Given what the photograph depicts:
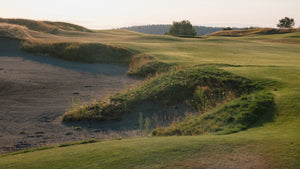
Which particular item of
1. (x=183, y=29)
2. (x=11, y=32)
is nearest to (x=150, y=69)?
(x=11, y=32)

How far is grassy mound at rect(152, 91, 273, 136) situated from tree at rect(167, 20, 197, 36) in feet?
253

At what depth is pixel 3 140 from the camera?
8836 mm

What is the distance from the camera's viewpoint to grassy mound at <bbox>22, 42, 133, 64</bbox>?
2250cm

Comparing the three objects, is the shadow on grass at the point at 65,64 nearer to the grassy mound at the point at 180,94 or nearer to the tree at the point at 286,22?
the grassy mound at the point at 180,94

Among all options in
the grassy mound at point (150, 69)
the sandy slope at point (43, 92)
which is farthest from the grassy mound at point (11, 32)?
the grassy mound at point (150, 69)

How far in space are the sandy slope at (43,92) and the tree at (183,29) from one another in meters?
65.8

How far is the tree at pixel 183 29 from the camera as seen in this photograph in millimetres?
85000

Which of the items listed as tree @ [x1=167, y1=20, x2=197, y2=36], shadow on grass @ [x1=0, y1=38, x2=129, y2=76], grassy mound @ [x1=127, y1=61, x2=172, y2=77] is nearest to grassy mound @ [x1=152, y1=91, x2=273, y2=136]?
grassy mound @ [x1=127, y1=61, x2=172, y2=77]

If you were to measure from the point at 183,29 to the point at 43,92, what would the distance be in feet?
245

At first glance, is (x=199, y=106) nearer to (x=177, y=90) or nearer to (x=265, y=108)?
(x=177, y=90)

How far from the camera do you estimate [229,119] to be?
853 cm

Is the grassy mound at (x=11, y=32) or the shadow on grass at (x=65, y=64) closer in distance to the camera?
the shadow on grass at (x=65, y=64)

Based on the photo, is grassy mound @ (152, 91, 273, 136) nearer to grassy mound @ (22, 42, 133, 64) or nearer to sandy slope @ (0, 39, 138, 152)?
sandy slope @ (0, 39, 138, 152)

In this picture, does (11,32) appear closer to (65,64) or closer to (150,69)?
(65,64)
